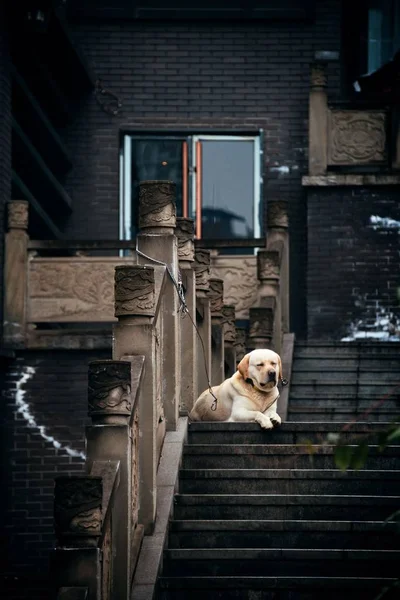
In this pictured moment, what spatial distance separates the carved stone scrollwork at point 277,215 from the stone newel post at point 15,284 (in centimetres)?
263

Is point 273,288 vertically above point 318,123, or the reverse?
point 318,123

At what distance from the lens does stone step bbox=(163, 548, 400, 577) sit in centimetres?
1005

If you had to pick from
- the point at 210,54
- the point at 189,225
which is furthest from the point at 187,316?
the point at 210,54

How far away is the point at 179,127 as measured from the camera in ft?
72.8

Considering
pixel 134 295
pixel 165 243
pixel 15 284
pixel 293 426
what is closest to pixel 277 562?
pixel 293 426

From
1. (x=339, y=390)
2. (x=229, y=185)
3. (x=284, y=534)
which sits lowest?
(x=284, y=534)

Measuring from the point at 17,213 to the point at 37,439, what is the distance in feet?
7.89

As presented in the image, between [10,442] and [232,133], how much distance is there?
5.70 metres

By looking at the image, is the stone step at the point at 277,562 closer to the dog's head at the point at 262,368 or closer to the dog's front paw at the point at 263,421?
the dog's front paw at the point at 263,421

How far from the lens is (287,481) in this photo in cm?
1109

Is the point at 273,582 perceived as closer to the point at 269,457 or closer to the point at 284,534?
the point at 284,534

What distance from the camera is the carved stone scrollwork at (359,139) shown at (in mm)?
21141

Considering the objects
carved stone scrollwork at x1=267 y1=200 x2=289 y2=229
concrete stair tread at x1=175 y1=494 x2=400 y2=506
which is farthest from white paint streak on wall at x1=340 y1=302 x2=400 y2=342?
concrete stair tread at x1=175 y1=494 x2=400 y2=506

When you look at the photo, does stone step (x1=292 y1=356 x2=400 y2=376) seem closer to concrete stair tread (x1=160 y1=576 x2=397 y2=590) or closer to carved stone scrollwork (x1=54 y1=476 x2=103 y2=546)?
concrete stair tread (x1=160 y1=576 x2=397 y2=590)
